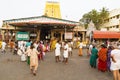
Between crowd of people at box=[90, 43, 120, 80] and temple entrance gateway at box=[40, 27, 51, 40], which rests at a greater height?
temple entrance gateway at box=[40, 27, 51, 40]

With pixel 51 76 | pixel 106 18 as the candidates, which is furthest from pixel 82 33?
pixel 51 76

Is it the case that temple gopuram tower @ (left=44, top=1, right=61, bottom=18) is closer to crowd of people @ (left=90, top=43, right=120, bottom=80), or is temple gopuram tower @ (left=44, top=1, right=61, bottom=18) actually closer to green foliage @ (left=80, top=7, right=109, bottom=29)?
green foliage @ (left=80, top=7, right=109, bottom=29)

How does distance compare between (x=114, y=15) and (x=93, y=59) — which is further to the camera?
(x=114, y=15)

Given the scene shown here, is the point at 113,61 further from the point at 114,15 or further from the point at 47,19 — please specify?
the point at 114,15

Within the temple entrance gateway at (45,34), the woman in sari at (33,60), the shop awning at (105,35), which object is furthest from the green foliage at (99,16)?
the woman in sari at (33,60)

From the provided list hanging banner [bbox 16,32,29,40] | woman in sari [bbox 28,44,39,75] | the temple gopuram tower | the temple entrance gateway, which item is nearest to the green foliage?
the temple gopuram tower

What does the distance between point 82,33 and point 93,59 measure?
28.1 metres

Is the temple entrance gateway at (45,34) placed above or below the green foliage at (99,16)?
below

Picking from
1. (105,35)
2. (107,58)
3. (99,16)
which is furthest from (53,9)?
(107,58)

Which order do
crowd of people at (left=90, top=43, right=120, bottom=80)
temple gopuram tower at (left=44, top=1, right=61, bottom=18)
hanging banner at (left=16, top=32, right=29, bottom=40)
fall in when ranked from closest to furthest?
crowd of people at (left=90, top=43, right=120, bottom=80)
hanging banner at (left=16, top=32, right=29, bottom=40)
temple gopuram tower at (left=44, top=1, right=61, bottom=18)

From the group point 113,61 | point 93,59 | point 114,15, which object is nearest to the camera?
point 113,61

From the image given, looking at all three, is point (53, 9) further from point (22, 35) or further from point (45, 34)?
point (22, 35)

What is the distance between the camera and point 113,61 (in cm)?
1030

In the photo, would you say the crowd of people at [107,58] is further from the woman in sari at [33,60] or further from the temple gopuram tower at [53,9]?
the temple gopuram tower at [53,9]
